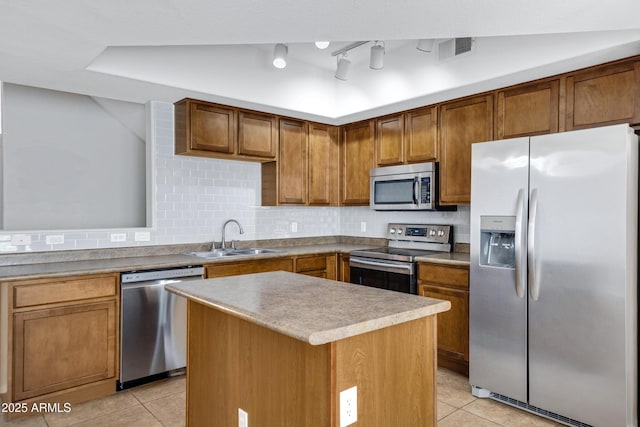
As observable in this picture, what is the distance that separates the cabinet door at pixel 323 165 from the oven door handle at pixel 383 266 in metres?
0.91

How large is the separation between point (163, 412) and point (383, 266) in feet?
7.04

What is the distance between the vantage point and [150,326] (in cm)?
319

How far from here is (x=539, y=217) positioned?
2639 mm

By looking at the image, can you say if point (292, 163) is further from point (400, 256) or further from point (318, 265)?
point (400, 256)

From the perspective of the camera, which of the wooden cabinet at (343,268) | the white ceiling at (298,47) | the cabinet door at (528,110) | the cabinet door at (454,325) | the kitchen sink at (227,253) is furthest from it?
the wooden cabinet at (343,268)

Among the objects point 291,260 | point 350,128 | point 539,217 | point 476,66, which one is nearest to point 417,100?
point 476,66

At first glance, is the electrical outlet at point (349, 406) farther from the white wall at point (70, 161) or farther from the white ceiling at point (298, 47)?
the white wall at point (70, 161)

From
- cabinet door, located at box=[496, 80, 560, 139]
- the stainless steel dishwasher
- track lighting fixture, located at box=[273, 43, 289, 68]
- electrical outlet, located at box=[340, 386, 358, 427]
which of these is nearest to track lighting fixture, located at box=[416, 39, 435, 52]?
cabinet door, located at box=[496, 80, 560, 139]

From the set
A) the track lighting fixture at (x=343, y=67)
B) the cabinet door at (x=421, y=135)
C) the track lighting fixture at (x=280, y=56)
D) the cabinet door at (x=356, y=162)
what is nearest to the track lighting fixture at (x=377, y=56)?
the track lighting fixture at (x=343, y=67)

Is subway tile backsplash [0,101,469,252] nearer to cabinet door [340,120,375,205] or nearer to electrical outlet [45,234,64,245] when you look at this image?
electrical outlet [45,234,64,245]

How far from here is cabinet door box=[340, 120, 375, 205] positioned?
14.9 feet

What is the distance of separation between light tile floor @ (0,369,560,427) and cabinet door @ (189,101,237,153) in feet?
6.77

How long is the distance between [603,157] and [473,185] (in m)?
0.83

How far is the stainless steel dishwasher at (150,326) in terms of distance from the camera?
10.1 feet
